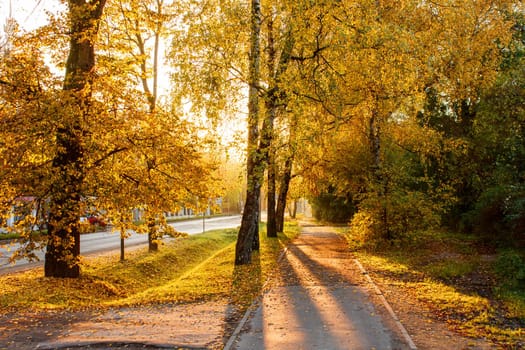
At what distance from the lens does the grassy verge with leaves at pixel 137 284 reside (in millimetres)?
10914

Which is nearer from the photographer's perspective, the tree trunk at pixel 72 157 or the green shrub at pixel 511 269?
the tree trunk at pixel 72 157

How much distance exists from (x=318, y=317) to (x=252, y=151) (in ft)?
20.1

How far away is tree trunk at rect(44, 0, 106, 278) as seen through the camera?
11.3 m

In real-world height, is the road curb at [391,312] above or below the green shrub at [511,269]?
below

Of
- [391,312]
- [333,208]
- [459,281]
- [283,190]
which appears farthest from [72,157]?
[333,208]

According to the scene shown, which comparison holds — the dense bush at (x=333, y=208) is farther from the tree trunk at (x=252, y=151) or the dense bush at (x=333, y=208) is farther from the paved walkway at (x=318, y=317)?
the paved walkway at (x=318, y=317)

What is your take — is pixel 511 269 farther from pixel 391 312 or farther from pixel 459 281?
pixel 391 312

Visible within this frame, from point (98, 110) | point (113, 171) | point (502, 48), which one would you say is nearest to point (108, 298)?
point (113, 171)

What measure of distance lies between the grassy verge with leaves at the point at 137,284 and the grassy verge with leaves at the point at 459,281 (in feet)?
12.5

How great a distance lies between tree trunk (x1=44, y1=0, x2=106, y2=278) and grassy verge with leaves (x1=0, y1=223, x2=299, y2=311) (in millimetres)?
767

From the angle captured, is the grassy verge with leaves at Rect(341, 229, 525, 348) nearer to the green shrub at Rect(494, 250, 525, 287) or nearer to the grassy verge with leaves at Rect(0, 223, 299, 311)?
the green shrub at Rect(494, 250, 525, 287)

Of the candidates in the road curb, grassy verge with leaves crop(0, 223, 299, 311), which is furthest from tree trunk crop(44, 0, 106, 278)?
the road curb

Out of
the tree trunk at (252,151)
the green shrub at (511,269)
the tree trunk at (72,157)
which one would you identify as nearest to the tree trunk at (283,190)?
the tree trunk at (252,151)

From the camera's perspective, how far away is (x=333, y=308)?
9414 mm
